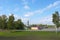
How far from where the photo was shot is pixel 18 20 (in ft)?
223

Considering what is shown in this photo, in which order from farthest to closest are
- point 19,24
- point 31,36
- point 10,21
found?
point 19,24 → point 10,21 → point 31,36

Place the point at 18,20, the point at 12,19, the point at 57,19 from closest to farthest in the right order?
the point at 57,19 → the point at 12,19 → the point at 18,20

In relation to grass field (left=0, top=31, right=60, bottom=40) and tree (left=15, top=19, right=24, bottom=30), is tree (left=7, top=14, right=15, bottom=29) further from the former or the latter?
grass field (left=0, top=31, right=60, bottom=40)

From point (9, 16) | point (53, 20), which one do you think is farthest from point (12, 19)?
point (53, 20)

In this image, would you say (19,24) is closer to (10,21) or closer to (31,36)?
(10,21)

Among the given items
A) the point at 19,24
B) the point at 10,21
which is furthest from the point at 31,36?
the point at 19,24

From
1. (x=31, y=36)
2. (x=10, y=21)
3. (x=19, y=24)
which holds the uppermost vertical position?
(x=10, y=21)

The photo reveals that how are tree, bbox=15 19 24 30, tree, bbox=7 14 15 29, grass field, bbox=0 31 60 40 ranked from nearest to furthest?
1. grass field, bbox=0 31 60 40
2. tree, bbox=7 14 15 29
3. tree, bbox=15 19 24 30

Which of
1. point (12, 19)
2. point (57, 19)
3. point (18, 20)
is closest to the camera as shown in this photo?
point (57, 19)

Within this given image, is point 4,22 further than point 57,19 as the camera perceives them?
Yes

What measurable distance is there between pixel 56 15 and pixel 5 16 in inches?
930

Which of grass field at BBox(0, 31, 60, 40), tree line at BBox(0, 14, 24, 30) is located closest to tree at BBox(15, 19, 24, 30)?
tree line at BBox(0, 14, 24, 30)

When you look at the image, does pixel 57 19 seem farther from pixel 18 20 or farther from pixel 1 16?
pixel 1 16

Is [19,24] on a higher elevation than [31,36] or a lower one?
higher
